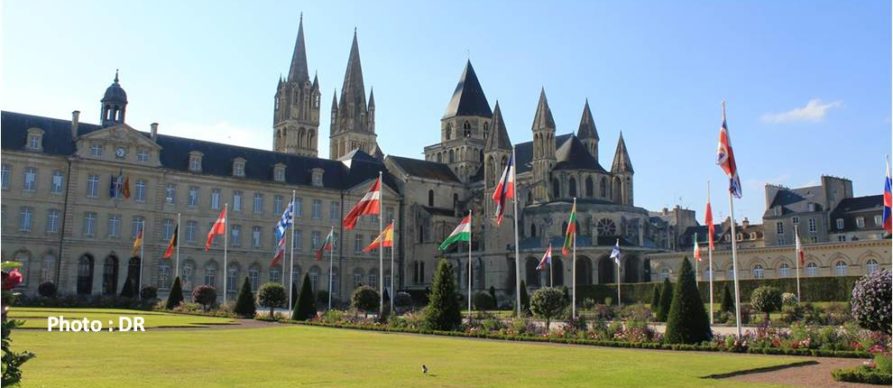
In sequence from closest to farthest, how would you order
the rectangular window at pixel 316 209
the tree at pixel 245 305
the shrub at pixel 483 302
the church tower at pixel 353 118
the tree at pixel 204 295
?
the tree at pixel 245 305 < the tree at pixel 204 295 < the shrub at pixel 483 302 < the rectangular window at pixel 316 209 < the church tower at pixel 353 118

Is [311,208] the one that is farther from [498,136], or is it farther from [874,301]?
[874,301]

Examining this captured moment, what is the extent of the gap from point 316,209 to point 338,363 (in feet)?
173

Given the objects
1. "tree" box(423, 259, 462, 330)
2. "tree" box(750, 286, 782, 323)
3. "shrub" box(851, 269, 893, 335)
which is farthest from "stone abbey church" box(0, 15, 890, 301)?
"shrub" box(851, 269, 893, 335)

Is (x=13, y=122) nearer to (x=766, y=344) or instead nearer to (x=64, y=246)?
(x=64, y=246)

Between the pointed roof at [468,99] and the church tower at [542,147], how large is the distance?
47.8 ft

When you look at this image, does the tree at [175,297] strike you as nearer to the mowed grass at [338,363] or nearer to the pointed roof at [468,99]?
the mowed grass at [338,363]

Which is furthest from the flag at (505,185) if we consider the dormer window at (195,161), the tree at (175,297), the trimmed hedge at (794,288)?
the dormer window at (195,161)

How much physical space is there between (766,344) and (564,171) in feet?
179

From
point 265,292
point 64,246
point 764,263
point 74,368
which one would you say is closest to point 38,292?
point 64,246

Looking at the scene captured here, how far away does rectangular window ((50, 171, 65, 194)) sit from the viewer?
54.7m

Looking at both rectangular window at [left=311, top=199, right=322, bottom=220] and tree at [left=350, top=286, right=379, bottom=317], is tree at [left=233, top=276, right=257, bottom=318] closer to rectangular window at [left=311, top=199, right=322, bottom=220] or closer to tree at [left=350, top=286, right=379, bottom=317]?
tree at [left=350, top=286, right=379, bottom=317]

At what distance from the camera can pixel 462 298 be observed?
66438 mm

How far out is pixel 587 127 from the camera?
283 ft

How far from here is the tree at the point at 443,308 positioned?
96.2ft
